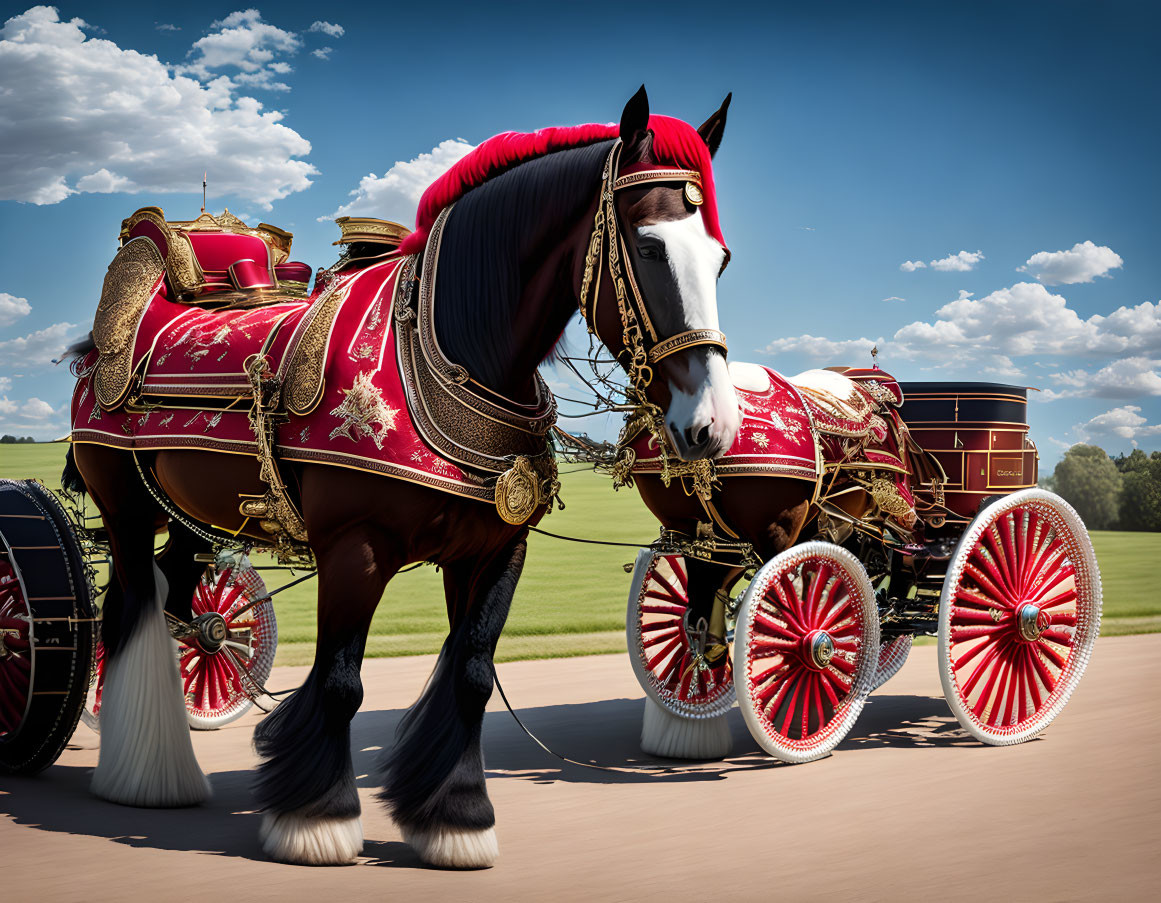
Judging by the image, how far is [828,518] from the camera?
20.8 ft

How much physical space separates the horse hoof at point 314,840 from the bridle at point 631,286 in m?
1.69

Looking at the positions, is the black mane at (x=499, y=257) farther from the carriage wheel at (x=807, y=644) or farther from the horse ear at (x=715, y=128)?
the carriage wheel at (x=807, y=644)

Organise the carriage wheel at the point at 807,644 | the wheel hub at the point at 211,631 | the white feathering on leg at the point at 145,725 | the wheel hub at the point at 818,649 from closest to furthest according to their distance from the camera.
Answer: the white feathering on leg at the point at 145,725 < the carriage wheel at the point at 807,644 < the wheel hub at the point at 818,649 < the wheel hub at the point at 211,631

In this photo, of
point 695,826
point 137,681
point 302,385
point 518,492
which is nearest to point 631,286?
point 518,492

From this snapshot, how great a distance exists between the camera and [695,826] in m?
4.46

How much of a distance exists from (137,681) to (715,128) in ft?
10.4

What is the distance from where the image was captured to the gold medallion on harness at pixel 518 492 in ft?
11.1

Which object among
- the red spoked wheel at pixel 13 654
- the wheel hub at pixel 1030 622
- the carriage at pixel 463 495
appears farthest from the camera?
the wheel hub at pixel 1030 622

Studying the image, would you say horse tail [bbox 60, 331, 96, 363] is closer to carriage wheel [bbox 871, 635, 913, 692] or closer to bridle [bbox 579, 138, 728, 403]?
bridle [bbox 579, 138, 728, 403]

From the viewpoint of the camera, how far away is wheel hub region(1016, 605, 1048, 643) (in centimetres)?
619

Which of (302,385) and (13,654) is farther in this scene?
(13,654)

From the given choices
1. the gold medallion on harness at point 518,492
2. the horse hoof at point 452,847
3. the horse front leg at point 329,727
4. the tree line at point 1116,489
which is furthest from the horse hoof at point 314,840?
the tree line at point 1116,489

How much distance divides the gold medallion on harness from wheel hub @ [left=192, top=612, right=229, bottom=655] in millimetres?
2873

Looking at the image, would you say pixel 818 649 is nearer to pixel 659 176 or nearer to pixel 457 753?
pixel 457 753
